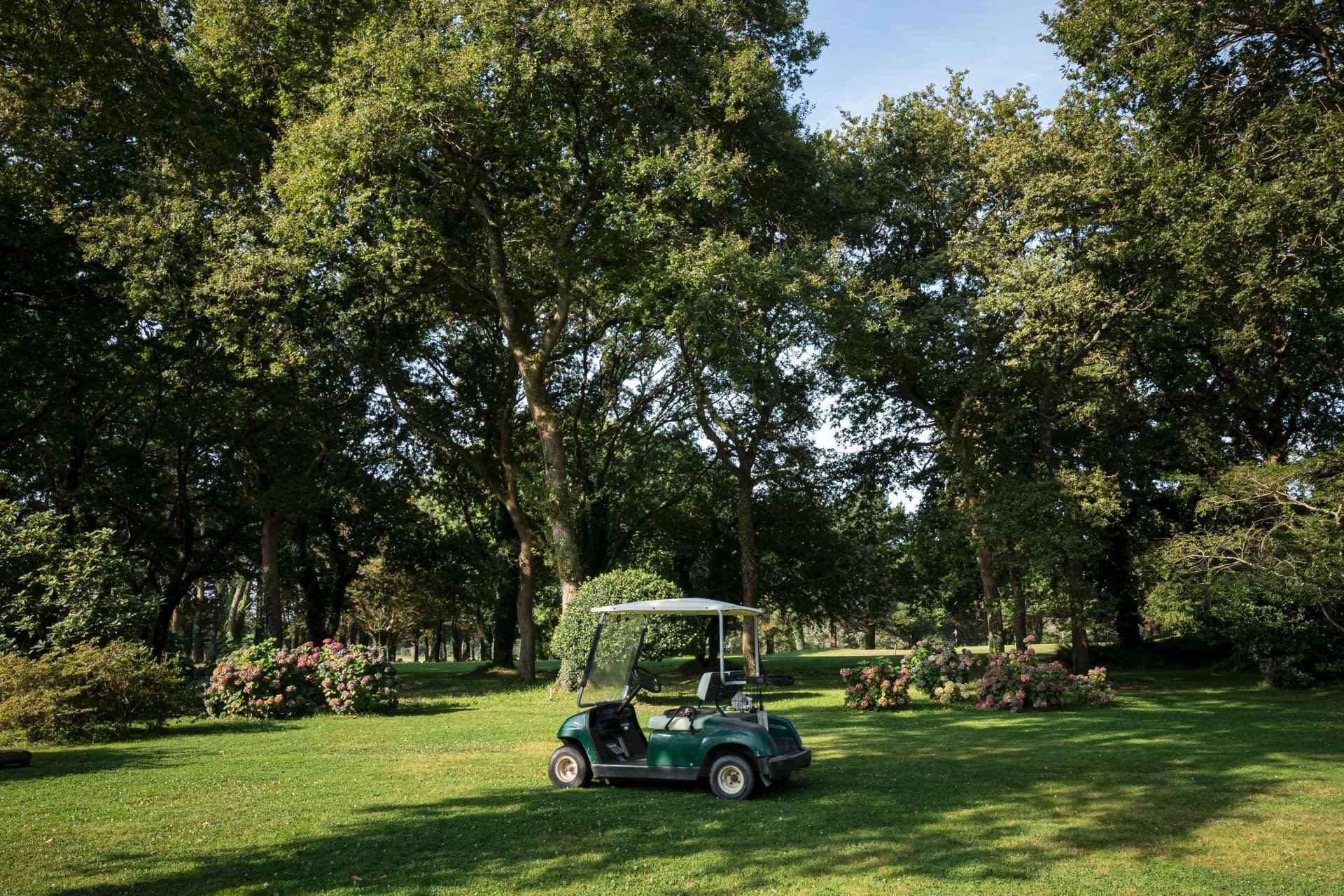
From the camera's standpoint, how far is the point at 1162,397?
26250mm

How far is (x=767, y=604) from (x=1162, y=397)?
16.3 meters

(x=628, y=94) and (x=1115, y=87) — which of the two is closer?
(x=1115, y=87)

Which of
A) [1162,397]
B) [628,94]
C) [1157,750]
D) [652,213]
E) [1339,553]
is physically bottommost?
[1157,750]

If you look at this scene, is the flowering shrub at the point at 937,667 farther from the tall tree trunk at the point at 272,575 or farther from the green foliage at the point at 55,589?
the tall tree trunk at the point at 272,575

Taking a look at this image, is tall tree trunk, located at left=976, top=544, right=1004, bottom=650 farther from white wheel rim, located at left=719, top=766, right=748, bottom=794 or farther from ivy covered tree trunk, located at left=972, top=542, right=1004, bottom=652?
white wheel rim, located at left=719, top=766, right=748, bottom=794

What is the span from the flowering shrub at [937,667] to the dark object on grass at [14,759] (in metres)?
15.0

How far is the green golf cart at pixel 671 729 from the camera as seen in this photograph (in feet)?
28.1

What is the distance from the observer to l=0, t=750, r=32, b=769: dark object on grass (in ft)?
34.2

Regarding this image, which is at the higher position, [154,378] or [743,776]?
[154,378]

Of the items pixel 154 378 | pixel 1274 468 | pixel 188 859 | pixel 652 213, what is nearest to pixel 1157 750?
pixel 1274 468

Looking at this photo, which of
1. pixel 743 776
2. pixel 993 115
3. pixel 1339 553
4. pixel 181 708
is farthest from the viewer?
pixel 993 115

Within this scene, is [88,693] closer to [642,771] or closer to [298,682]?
[298,682]

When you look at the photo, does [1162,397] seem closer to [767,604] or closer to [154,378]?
[767,604]

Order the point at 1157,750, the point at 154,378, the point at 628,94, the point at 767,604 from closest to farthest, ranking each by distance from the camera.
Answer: the point at 1157,750
the point at 628,94
the point at 154,378
the point at 767,604
